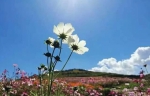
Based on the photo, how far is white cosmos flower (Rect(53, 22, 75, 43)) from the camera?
1980 mm

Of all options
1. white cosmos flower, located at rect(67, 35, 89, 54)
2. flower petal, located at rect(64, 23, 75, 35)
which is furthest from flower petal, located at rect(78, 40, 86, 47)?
flower petal, located at rect(64, 23, 75, 35)

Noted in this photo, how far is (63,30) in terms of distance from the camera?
1985 mm

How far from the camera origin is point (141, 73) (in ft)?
26.0

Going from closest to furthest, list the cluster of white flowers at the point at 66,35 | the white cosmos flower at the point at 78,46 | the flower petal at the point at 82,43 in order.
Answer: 1. the cluster of white flowers at the point at 66,35
2. the white cosmos flower at the point at 78,46
3. the flower petal at the point at 82,43

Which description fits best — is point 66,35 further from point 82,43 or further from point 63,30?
point 82,43

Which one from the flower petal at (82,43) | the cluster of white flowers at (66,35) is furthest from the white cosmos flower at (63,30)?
the flower petal at (82,43)

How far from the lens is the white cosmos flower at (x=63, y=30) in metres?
1.98

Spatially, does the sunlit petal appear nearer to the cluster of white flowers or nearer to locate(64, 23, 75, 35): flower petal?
the cluster of white flowers

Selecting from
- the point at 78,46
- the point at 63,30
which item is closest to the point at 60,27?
the point at 63,30

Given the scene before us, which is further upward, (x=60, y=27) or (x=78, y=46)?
(x=60, y=27)

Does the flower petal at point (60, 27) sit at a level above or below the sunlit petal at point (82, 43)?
above

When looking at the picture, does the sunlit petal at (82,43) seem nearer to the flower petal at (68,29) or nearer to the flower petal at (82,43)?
the flower petal at (82,43)

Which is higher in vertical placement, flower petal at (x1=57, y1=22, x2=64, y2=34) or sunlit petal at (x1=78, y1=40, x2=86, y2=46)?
flower petal at (x1=57, y1=22, x2=64, y2=34)

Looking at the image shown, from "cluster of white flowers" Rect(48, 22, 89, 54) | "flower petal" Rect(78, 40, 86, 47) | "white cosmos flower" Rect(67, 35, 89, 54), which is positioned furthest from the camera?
"flower petal" Rect(78, 40, 86, 47)
